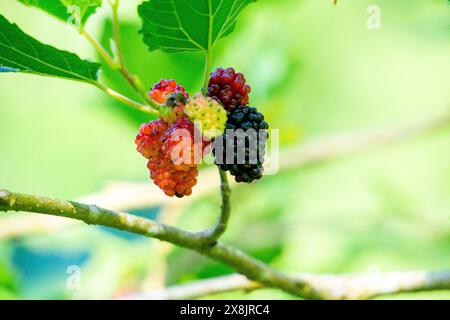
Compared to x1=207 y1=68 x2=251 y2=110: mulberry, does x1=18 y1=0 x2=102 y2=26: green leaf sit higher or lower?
higher

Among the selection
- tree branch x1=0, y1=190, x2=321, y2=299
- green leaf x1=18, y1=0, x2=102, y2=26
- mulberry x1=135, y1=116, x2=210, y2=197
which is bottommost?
tree branch x1=0, y1=190, x2=321, y2=299

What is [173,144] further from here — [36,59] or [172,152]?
[36,59]

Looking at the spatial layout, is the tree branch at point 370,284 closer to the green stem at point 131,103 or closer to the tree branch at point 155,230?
the tree branch at point 155,230

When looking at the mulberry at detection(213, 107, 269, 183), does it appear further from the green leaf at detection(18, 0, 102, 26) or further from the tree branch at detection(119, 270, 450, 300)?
the tree branch at detection(119, 270, 450, 300)

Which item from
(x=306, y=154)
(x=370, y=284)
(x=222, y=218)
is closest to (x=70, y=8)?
(x=222, y=218)

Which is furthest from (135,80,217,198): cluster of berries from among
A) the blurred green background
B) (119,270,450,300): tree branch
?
the blurred green background
